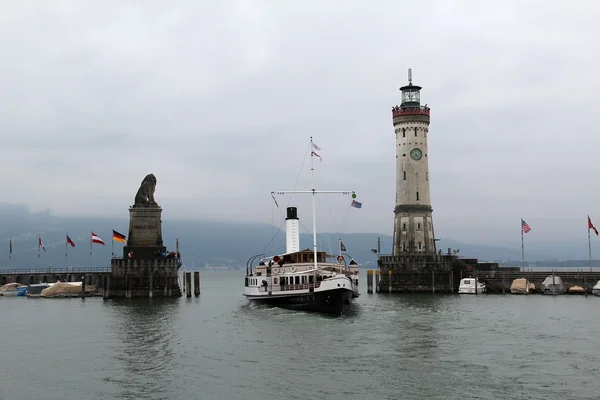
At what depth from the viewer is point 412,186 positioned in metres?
101

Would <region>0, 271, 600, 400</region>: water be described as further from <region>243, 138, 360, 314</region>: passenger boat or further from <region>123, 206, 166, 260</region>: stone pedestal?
<region>123, 206, 166, 260</region>: stone pedestal

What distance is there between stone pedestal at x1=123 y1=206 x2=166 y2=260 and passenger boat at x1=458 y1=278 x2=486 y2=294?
41790 mm

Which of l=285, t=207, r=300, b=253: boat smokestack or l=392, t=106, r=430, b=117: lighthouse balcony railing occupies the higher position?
l=392, t=106, r=430, b=117: lighthouse balcony railing

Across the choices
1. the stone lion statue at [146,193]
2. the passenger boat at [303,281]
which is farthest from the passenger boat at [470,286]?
the stone lion statue at [146,193]

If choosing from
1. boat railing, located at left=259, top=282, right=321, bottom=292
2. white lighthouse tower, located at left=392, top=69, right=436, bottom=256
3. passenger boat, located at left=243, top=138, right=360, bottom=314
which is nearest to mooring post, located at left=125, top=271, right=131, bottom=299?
passenger boat, located at left=243, top=138, right=360, bottom=314

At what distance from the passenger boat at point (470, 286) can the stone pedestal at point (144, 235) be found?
41.8 meters

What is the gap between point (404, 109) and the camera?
102m

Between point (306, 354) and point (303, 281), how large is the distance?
25956 millimetres

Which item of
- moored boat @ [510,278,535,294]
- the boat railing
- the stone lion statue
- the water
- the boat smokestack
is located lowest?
the water

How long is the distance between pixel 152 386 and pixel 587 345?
29457mm

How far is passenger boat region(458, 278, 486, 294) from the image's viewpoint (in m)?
93.2

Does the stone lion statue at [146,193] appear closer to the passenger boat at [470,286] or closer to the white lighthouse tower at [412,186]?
the white lighthouse tower at [412,186]

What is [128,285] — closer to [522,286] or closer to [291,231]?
[291,231]

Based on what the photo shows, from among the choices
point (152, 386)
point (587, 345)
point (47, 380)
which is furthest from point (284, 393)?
point (587, 345)
